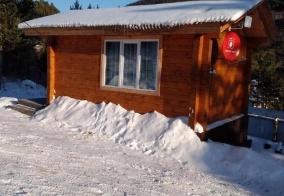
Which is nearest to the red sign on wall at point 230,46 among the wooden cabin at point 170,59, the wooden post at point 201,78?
the wooden cabin at point 170,59

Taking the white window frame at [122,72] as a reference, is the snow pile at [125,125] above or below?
below

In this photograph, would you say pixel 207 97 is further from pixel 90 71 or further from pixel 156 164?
pixel 90 71

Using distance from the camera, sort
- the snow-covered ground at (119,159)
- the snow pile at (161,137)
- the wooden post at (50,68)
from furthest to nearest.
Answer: the wooden post at (50,68), the snow pile at (161,137), the snow-covered ground at (119,159)

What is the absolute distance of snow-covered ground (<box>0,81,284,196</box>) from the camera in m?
4.98

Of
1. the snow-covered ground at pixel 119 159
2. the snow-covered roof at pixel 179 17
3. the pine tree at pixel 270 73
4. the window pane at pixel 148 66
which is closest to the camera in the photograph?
the snow-covered ground at pixel 119 159

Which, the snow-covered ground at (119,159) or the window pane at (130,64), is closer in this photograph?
the snow-covered ground at (119,159)

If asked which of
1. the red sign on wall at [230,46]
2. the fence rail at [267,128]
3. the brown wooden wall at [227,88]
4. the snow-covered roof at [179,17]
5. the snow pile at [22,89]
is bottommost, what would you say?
the fence rail at [267,128]

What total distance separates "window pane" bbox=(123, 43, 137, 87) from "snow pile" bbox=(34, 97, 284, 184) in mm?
775

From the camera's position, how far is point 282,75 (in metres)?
17.6

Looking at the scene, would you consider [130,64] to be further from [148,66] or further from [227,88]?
[227,88]

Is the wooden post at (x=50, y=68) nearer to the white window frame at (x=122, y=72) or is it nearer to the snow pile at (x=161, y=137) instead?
the snow pile at (x=161, y=137)

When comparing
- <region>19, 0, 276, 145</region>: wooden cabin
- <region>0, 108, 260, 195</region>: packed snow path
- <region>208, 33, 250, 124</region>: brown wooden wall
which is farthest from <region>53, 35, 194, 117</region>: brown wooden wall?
<region>0, 108, 260, 195</region>: packed snow path

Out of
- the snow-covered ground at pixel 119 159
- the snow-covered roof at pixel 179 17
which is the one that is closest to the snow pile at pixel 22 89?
the snow-covered ground at pixel 119 159

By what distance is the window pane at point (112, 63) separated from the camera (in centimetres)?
948
